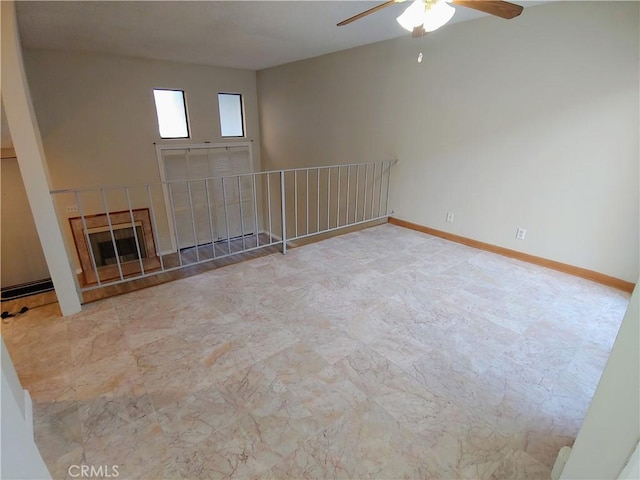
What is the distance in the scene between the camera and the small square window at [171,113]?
19.2ft

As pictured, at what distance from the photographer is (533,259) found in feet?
11.0

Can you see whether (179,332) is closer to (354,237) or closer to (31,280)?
(354,237)

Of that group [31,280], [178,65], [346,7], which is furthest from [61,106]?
[346,7]

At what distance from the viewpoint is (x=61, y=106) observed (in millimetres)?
4895

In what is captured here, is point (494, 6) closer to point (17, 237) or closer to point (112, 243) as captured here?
point (112, 243)

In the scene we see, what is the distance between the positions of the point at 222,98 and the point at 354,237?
14.9 ft

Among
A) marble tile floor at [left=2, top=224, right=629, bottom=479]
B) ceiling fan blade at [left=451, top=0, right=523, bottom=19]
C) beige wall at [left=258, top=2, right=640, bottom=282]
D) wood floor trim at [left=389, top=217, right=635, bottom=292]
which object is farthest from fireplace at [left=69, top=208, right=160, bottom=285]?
ceiling fan blade at [left=451, top=0, right=523, bottom=19]

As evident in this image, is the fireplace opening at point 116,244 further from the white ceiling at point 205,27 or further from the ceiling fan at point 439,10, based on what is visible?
the ceiling fan at point 439,10

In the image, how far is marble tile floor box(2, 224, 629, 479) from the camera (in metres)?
1.40

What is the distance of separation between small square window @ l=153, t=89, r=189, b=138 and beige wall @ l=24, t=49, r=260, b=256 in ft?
0.45

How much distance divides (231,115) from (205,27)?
320cm

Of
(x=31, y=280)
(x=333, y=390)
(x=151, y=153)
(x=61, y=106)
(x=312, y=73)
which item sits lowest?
(x=31, y=280)

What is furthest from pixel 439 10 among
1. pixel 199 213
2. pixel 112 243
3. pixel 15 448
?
pixel 199 213

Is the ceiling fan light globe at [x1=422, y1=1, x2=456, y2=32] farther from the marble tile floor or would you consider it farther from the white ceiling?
the marble tile floor
